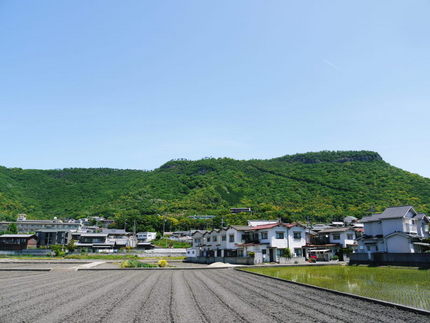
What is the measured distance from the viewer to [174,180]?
545 ft

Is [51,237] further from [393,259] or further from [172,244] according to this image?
[393,259]

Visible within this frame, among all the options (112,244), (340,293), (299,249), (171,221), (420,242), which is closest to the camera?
(340,293)

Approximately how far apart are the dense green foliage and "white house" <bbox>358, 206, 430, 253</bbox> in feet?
155

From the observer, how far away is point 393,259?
3466 cm

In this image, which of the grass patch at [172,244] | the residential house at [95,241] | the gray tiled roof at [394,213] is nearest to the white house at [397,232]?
the gray tiled roof at [394,213]

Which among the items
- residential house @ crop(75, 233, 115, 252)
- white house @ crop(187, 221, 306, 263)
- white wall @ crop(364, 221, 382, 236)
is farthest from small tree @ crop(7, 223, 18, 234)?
white wall @ crop(364, 221, 382, 236)

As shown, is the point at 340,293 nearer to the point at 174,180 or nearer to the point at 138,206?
the point at 138,206

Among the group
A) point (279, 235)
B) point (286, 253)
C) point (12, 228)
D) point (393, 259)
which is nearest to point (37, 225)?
point (12, 228)

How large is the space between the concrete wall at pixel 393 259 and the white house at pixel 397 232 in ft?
21.2

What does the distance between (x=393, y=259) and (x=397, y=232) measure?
26.6 ft

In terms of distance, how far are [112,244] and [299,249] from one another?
2281 inches

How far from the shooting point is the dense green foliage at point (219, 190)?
355 ft

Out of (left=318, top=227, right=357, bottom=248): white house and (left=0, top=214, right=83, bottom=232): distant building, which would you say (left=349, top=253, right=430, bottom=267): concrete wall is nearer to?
(left=318, top=227, right=357, bottom=248): white house

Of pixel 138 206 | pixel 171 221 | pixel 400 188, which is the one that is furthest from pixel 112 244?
pixel 400 188
